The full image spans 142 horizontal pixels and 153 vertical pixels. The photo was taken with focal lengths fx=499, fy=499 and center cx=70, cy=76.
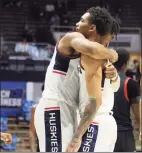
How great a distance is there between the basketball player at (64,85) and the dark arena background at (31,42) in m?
7.64

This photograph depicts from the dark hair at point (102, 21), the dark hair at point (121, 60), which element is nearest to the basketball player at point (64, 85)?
the dark hair at point (102, 21)

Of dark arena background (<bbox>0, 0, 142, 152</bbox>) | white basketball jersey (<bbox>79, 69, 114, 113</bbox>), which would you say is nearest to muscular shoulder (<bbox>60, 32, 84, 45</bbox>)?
white basketball jersey (<bbox>79, 69, 114, 113</bbox>)

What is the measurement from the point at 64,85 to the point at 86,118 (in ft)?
0.85

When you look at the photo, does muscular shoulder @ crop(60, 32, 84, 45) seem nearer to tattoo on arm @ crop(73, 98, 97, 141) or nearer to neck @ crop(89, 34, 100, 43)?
neck @ crop(89, 34, 100, 43)

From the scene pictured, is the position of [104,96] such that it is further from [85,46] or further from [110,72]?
[85,46]

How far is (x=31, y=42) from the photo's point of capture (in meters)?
19.1

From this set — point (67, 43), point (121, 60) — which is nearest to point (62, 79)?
point (67, 43)

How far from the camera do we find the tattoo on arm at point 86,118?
8.78 ft

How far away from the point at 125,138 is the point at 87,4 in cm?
1786

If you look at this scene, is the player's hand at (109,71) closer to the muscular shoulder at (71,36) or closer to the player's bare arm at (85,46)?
the player's bare arm at (85,46)

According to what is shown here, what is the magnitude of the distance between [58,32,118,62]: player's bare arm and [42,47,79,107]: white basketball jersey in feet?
0.33

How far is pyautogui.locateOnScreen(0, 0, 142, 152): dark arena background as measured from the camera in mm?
12938

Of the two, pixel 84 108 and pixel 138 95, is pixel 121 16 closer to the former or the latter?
pixel 138 95

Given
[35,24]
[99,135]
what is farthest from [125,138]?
[35,24]
